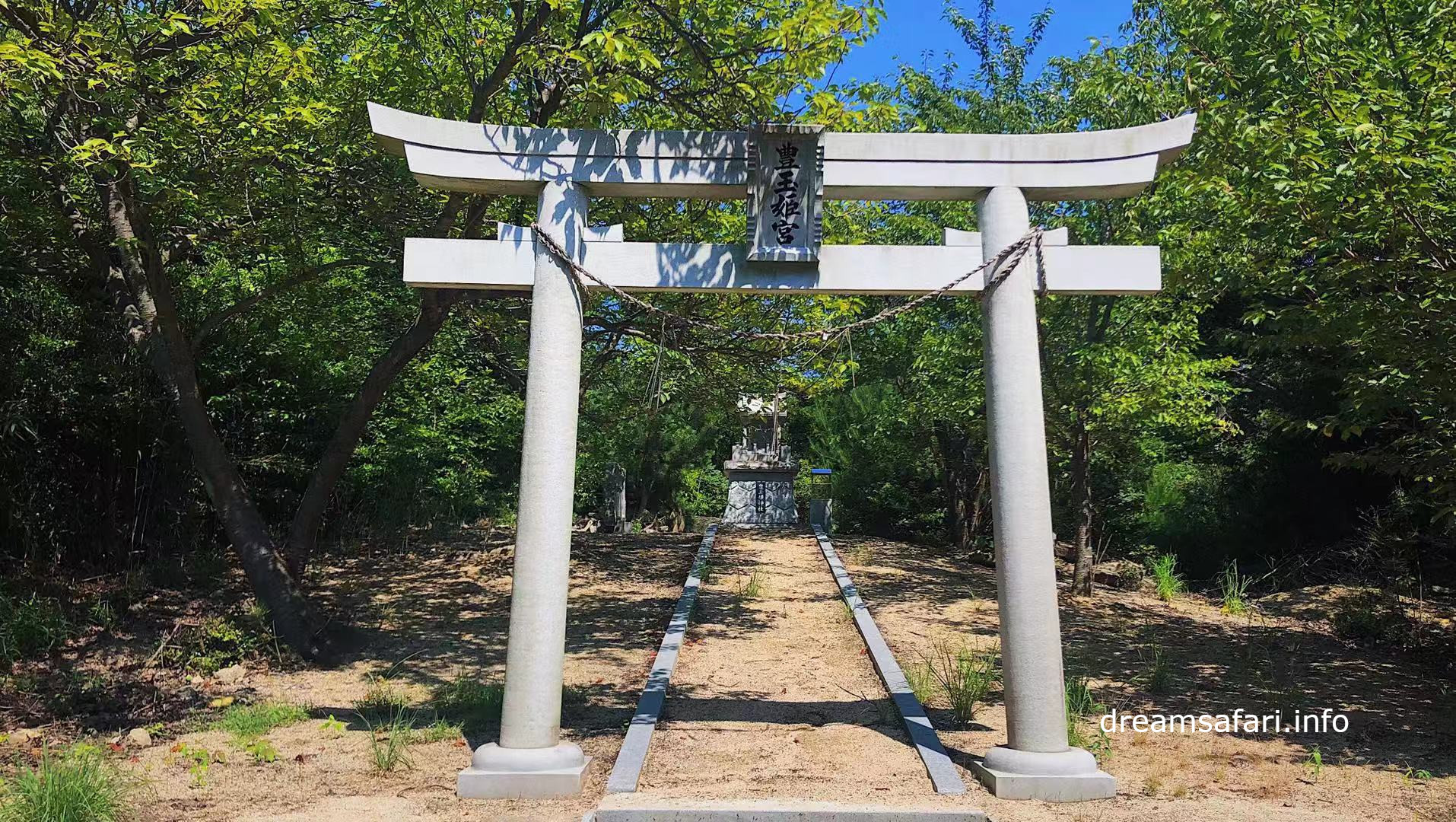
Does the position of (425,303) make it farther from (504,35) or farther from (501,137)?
(501,137)

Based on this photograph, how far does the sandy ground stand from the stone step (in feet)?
0.49

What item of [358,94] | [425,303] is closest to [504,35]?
[358,94]

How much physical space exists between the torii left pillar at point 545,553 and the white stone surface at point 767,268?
0.21m

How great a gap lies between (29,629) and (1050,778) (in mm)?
7716

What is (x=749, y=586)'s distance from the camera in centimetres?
1044

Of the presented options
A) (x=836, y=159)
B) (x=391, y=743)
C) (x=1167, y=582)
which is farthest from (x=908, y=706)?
(x=1167, y=582)

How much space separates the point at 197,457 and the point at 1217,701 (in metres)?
8.21

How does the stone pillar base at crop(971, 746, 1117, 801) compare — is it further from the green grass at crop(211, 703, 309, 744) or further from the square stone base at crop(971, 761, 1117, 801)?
the green grass at crop(211, 703, 309, 744)

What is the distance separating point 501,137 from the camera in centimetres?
514

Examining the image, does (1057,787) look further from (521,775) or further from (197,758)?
(197,758)

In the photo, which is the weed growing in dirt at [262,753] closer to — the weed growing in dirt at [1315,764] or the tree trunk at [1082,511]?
the weed growing in dirt at [1315,764]

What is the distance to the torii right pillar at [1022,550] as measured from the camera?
15.1 feet
